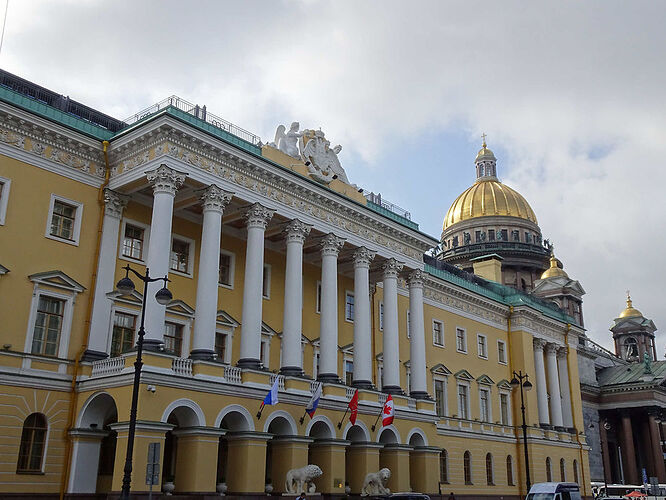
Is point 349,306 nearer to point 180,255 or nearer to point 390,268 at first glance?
point 390,268

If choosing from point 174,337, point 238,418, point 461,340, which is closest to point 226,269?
point 174,337

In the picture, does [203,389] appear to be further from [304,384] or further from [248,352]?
[304,384]

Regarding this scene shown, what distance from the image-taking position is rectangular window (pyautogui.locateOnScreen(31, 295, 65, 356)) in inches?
1083

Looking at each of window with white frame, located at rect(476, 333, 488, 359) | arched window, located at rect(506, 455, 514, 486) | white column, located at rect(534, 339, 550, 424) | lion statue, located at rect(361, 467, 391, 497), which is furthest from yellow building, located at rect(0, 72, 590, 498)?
white column, located at rect(534, 339, 550, 424)

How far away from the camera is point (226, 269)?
34.8 meters

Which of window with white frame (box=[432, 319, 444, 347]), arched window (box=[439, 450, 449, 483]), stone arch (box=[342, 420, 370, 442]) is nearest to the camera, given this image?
stone arch (box=[342, 420, 370, 442])

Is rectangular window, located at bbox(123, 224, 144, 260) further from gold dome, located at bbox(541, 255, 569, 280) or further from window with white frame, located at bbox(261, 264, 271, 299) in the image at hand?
gold dome, located at bbox(541, 255, 569, 280)

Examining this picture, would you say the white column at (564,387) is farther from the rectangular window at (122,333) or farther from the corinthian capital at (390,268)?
the rectangular window at (122,333)

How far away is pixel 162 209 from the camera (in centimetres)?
2856

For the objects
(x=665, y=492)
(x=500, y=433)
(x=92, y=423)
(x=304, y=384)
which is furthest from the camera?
(x=665, y=492)

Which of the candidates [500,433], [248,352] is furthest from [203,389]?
[500,433]

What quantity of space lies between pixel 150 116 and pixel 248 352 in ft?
34.1

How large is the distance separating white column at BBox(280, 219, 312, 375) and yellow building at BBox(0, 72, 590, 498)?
3.4 inches

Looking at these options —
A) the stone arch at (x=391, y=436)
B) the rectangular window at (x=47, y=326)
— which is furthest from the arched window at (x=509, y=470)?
the rectangular window at (x=47, y=326)
